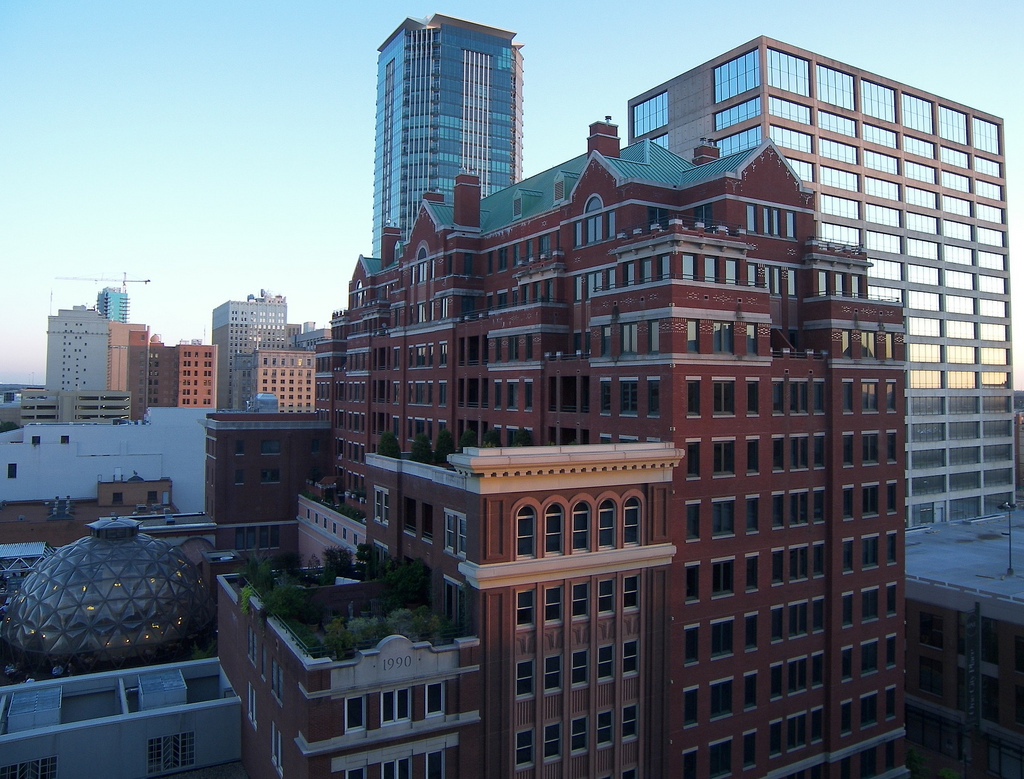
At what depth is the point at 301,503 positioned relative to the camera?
280 ft

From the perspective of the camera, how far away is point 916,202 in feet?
304

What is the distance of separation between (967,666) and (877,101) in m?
68.0

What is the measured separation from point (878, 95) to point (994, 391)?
4276 centimetres

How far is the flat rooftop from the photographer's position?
2243 inches

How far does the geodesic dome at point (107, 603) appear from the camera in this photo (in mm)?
56344

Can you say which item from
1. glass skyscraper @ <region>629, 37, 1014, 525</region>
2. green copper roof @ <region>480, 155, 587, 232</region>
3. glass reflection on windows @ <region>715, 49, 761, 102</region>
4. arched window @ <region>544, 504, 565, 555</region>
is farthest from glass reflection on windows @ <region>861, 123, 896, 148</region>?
arched window @ <region>544, 504, 565, 555</region>

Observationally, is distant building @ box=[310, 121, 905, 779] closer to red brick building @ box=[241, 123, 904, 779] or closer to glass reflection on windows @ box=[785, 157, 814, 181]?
red brick building @ box=[241, 123, 904, 779]

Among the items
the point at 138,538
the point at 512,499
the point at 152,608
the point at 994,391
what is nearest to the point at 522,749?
the point at 512,499

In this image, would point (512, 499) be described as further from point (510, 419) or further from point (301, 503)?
point (301, 503)

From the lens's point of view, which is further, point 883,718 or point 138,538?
point 138,538

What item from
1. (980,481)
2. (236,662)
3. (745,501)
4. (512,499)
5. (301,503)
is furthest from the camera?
(980,481)

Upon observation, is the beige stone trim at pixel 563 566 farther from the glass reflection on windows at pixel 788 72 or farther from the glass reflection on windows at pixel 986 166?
the glass reflection on windows at pixel 986 166

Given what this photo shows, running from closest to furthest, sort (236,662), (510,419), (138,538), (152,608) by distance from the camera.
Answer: (236,662) < (510,419) < (152,608) < (138,538)

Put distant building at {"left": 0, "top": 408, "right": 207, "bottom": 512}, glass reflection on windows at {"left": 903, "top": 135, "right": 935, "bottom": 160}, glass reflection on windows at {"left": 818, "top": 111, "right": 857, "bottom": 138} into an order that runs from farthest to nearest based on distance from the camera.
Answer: distant building at {"left": 0, "top": 408, "right": 207, "bottom": 512} → glass reflection on windows at {"left": 903, "top": 135, "right": 935, "bottom": 160} → glass reflection on windows at {"left": 818, "top": 111, "right": 857, "bottom": 138}
